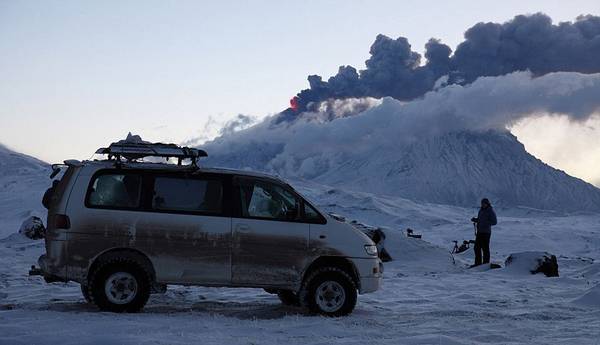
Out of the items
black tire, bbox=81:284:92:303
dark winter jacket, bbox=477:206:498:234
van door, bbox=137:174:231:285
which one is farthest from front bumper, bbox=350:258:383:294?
dark winter jacket, bbox=477:206:498:234

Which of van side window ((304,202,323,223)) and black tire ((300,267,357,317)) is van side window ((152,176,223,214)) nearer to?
van side window ((304,202,323,223))

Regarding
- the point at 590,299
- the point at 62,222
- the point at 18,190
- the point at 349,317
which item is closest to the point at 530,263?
the point at 590,299

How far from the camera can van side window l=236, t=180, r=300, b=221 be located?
940 cm

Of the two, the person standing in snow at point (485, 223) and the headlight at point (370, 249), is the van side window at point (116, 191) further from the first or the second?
the person standing in snow at point (485, 223)

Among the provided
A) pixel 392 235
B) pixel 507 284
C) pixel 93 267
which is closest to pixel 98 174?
pixel 93 267

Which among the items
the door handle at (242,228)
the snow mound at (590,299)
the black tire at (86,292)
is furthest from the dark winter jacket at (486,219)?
the black tire at (86,292)

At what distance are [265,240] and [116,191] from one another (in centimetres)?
206

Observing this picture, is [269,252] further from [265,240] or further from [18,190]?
[18,190]

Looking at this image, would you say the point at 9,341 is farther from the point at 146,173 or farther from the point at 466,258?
the point at 466,258

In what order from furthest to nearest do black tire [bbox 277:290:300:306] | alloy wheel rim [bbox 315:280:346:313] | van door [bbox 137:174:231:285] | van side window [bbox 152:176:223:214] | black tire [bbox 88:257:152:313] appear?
black tire [bbox 277:290:300:306]
alloy wheel rim [bbox 315:280:346:313]
van side window [bbox 152:176:223:214]
van door [bbox 137:174:231:285]
black tire [bbox 88:257:152:313]

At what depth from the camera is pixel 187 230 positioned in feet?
29.8

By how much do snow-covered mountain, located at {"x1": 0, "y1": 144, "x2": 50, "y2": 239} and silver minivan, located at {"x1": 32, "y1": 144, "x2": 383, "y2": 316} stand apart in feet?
167

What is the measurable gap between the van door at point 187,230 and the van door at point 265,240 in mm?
170

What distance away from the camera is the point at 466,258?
82.3 feet
